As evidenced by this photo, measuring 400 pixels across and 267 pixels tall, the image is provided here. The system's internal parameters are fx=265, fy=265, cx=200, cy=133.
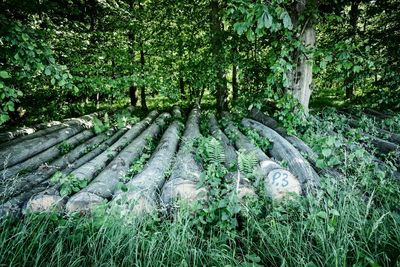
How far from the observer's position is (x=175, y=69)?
33.7ft

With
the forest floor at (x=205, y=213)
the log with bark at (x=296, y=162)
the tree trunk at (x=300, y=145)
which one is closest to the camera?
the forest floor at (x=205, y=213)

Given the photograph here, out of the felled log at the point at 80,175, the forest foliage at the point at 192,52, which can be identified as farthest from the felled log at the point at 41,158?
the felled log at the point at 80,175

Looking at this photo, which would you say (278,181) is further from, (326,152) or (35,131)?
(35,131)

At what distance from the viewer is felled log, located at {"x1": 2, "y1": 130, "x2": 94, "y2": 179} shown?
12.7 feet

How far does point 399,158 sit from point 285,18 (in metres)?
2.55

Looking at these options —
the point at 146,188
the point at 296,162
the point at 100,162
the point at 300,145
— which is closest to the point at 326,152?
the point at 296,162

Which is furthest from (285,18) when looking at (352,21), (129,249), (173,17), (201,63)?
(352,21)

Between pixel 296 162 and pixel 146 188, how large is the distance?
1976 millimetres

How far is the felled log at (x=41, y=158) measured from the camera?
3871 millimetres

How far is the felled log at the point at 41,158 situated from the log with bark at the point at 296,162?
12.1ft

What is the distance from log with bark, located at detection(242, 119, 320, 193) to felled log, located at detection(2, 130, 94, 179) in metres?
3.69

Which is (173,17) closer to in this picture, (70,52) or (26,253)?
(70,52)

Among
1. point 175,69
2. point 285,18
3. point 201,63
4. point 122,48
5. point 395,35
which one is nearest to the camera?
point 285,18

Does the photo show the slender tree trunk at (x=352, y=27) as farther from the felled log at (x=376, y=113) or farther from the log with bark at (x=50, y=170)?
the log with bark at (x=50, y=170)
